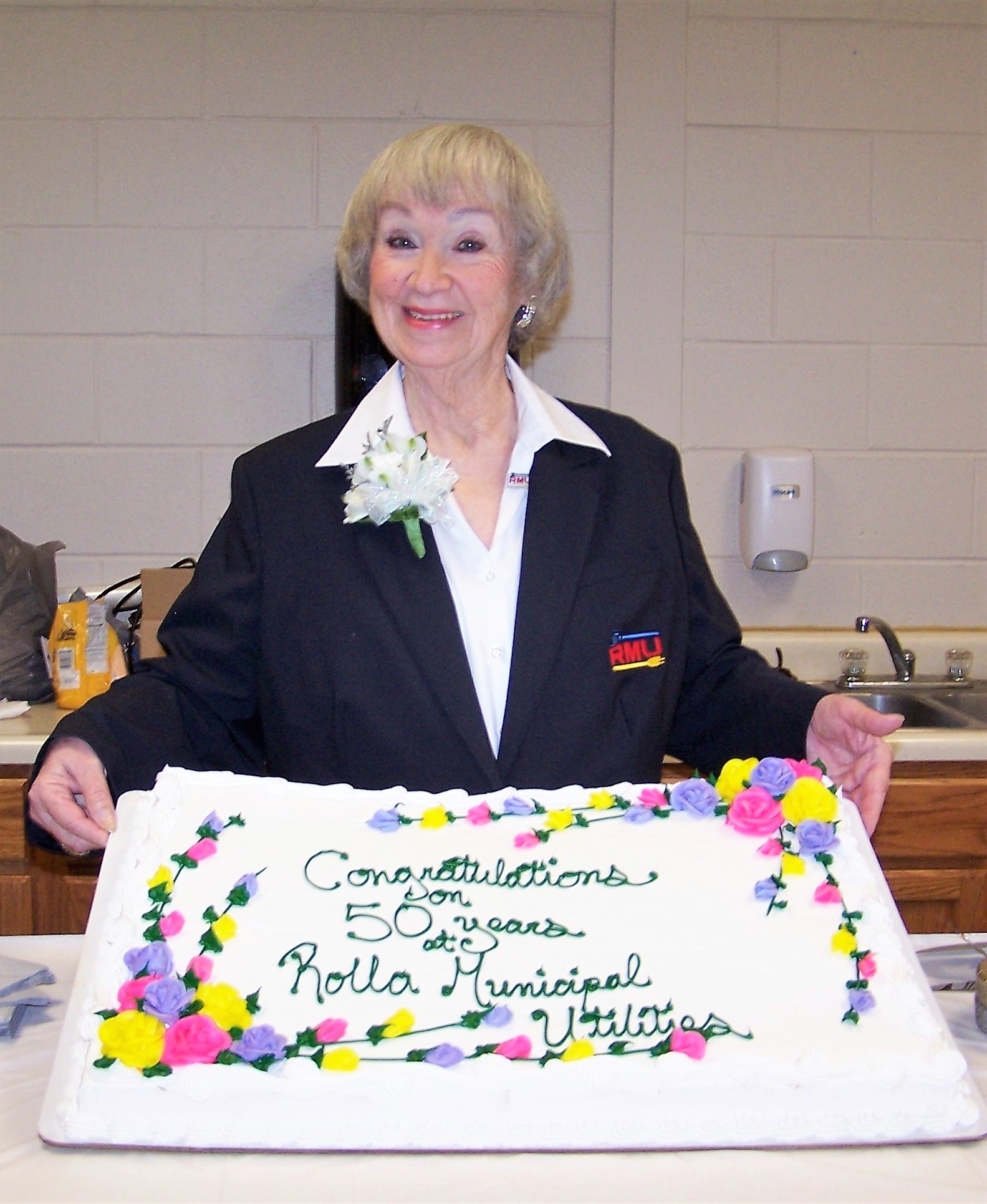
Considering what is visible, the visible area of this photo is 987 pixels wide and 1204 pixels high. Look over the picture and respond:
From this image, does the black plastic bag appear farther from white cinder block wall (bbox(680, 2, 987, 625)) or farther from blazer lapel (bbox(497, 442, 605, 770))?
white cinder block wall (bbox(680, 2, 987, 625))

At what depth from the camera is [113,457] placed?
2.79m

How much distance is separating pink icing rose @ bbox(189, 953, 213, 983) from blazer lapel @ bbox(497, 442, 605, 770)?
1.64 feet

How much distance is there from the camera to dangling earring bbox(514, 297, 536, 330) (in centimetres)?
172

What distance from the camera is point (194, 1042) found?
3.05 feet

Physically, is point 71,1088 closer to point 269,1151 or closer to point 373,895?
point 269,1151

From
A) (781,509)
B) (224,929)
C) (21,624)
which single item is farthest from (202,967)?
(781,509)

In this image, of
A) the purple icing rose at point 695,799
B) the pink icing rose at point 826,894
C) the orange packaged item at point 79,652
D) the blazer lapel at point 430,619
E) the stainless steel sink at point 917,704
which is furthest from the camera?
the stainless steel sink at point 917,704

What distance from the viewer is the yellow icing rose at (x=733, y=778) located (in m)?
1.22

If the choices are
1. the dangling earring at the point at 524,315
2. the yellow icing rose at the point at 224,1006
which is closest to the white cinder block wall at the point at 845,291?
the dangling earring at the point at 524,315

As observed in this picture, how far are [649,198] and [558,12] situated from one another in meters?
0.48

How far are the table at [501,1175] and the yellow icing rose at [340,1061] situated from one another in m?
0.07

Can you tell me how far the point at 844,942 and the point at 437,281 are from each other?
0.95 metres

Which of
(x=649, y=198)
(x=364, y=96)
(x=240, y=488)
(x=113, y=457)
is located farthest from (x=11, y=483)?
(x=649, y=198)

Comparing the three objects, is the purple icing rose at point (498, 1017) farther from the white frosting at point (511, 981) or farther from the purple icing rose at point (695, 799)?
the purple icing rose at point (695, 799)
